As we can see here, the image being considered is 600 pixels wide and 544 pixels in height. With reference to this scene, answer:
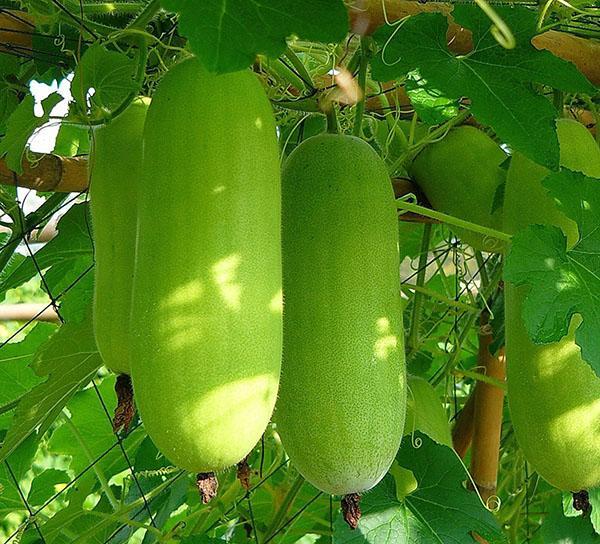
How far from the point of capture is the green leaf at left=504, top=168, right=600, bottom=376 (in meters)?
0.93

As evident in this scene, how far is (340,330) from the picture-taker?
89cm

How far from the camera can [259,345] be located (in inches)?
30.6

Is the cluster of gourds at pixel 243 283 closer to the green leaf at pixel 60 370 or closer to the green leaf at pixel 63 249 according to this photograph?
the green leaf at pixel 60 370

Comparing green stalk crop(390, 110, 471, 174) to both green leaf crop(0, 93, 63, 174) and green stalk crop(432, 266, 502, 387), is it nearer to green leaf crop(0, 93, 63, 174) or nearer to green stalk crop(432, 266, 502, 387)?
green stalk crop(432, 266, 502, 387)

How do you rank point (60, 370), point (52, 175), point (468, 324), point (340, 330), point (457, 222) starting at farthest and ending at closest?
point (468, 324), point (52, 175), point (60, 370), point (457, 222), point (340, 330)

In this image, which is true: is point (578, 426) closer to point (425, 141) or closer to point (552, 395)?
point (552, 395)

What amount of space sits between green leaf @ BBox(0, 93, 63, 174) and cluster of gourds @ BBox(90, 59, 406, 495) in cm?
9

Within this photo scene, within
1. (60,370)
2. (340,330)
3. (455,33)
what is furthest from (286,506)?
(455,33)

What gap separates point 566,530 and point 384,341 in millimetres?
739

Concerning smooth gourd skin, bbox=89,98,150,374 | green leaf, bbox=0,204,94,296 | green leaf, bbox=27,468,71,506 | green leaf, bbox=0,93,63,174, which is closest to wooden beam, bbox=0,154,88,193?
green leaf, bbox=0,204,94,296

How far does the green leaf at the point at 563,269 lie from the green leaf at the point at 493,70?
0.21 feet

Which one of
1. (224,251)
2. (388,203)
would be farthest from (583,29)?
(224,251)

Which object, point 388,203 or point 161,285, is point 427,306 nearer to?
point 388,203

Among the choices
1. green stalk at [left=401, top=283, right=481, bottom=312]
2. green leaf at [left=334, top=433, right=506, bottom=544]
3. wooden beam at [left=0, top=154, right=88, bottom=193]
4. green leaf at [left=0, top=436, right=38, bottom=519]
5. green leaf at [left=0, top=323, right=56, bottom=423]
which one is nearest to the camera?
green leaf at [left=334, top=433, right=506, bottom=544]
